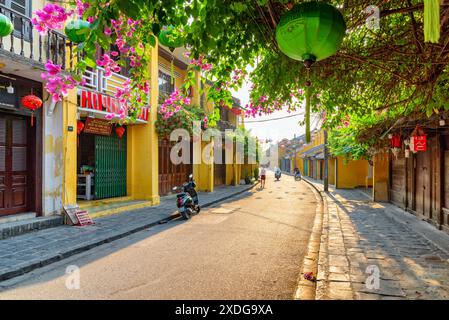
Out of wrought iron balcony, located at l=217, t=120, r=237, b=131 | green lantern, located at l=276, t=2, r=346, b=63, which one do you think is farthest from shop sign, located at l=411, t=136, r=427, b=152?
wrought iron balcony, located at l=217, t=120, r=237, b=131

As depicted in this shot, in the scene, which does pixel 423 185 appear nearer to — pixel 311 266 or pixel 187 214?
pixel 311 266

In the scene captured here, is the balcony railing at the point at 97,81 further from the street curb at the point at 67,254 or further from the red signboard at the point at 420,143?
the red signboard at the point at 420,143

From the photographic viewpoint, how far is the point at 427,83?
4277 mm

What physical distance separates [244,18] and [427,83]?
261cm

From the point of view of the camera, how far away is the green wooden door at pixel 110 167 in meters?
12.2

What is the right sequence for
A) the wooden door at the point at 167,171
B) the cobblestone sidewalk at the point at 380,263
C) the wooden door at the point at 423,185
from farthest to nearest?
the wooden door at the point at 167,171 → the wooden door at the point at 423,185 → the cobblestone sidewalk at the point at 380,263

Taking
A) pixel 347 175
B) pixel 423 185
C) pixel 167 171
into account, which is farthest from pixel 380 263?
pixel 347 175

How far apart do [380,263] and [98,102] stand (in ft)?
29.9

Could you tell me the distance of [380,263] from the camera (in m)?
5.69

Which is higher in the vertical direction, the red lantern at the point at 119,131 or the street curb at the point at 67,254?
the red lantern at the point at 119,131

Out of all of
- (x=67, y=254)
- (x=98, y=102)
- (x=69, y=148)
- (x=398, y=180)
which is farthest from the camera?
(x=398, y=180)

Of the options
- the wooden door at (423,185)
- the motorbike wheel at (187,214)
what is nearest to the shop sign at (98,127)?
the motorbike wheel at (187,214)
